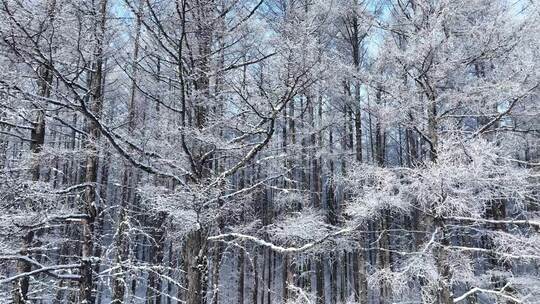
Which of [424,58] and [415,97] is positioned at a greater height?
[424,58]

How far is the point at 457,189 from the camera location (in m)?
7.35

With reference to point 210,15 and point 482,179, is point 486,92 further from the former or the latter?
point 210,15

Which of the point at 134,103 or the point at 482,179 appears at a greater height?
the point at 134,103

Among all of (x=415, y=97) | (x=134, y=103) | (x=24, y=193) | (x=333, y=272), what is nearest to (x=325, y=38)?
(x=415, y=97)

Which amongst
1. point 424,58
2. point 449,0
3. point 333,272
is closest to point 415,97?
point 424,58

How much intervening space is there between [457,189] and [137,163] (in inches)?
206

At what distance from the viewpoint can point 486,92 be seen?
27.3 ft

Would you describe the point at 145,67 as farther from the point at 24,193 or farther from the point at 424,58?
the point at 424,58

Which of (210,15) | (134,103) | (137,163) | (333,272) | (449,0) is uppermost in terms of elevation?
(449,0)

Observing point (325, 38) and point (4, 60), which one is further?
point (325, 38)

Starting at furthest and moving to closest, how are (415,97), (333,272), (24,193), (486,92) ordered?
1. (333,272)
2. (415,97)
3. (486,92)
4. (24,193)

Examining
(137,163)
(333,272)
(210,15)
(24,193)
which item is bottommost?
(333,272)

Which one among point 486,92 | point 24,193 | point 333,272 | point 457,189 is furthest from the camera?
point 333,272

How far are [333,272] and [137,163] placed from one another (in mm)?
17357
